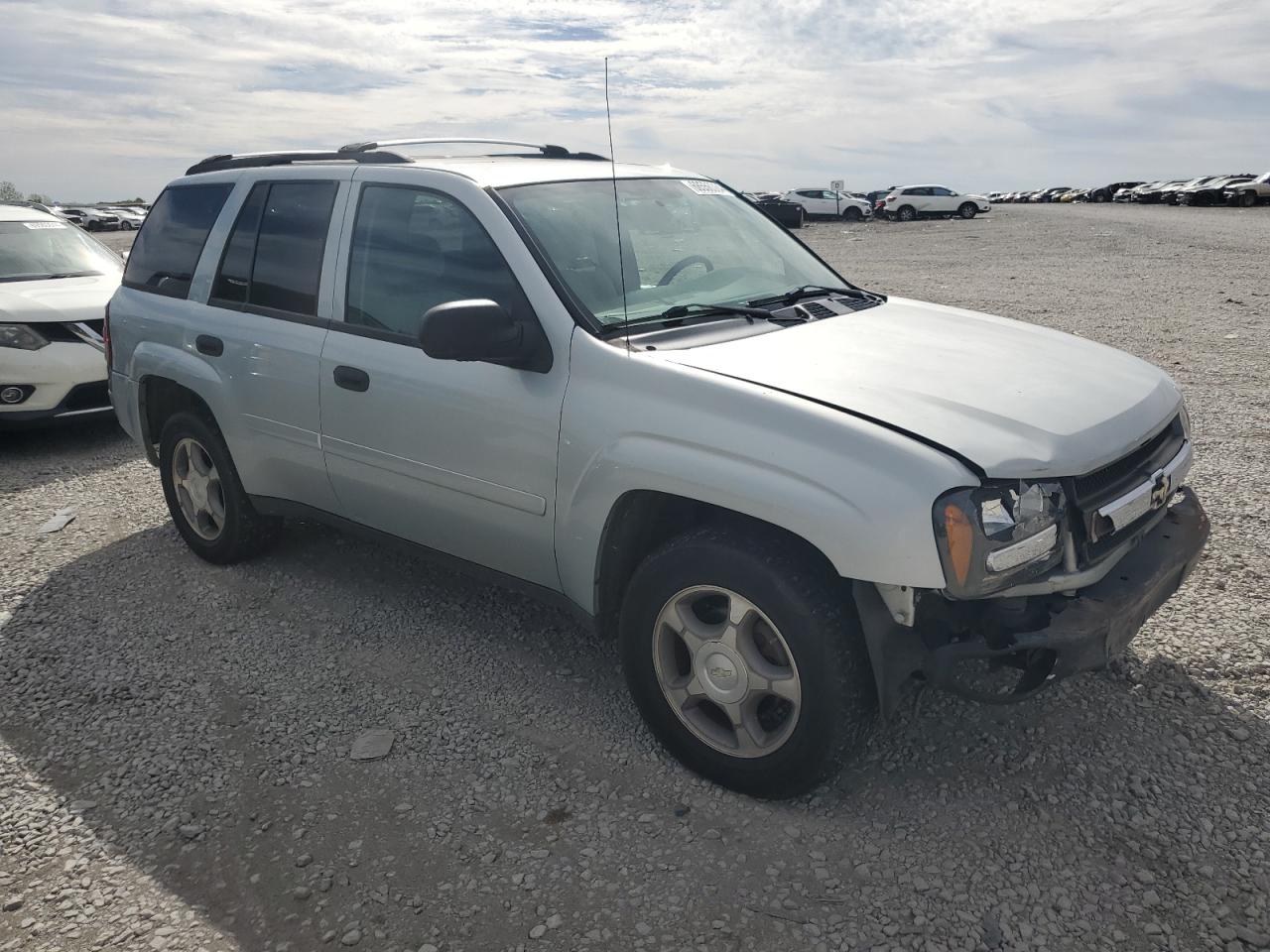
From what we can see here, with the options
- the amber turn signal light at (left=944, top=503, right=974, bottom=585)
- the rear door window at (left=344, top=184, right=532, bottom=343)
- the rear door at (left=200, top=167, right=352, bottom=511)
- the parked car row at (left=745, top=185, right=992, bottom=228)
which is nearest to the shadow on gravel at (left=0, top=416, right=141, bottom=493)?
the rear door at (left=200, top=167, right=352, bottom=511)

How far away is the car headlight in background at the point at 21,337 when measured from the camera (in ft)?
23.4

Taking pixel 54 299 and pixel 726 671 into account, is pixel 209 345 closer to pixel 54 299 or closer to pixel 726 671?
pixel 726 671

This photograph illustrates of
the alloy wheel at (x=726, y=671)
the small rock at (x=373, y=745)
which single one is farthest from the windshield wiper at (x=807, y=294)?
the small rock at (x=373, y=745)

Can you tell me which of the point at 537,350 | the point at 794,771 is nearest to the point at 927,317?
the point at 537,350

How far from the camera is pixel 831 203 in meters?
41.6

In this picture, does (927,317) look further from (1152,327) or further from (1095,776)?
(1152,327)

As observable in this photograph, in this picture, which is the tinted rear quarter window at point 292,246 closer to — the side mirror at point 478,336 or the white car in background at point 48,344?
the side mirror at point 478,336

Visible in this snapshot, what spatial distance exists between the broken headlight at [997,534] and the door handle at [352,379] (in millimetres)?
2198

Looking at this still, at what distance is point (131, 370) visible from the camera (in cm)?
500

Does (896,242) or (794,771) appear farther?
(896,242)

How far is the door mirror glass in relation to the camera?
3.02 metres

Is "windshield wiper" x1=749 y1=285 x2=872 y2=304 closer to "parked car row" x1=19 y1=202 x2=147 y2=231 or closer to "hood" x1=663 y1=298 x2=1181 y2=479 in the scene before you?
"hood" x1=663 y1=298 x2=1181 y2=479

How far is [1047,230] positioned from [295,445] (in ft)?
87.8

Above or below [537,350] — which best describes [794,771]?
below
